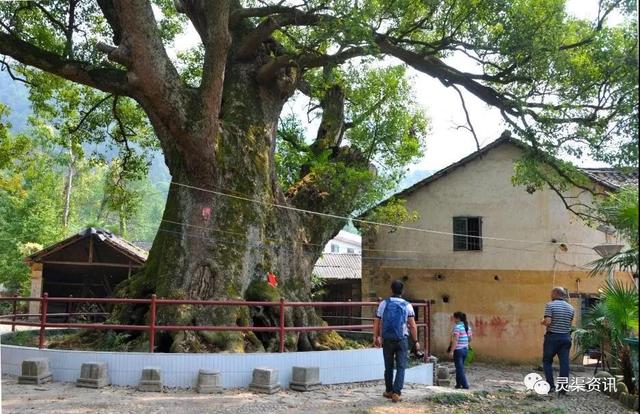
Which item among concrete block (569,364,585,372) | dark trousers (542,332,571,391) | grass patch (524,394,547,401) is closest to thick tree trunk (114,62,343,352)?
grass patch (524,394,547,401)

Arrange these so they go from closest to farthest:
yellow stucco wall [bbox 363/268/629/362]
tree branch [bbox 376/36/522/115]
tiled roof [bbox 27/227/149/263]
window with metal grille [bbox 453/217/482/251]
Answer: tree branch [bbox 376/36/522/115]
yellow stucco wall [bbox 363/268/629/362]
window with metal grille [bbox 453/217/482/251]
tiled roof [bbox 27/227/149/263]

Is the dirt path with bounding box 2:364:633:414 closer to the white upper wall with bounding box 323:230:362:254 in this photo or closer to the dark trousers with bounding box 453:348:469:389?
the dark trousers with bounding box 453:348:469:389

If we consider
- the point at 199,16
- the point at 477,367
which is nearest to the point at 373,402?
the point at 199,16

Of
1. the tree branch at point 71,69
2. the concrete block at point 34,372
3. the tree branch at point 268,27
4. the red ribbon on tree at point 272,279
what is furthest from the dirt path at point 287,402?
the tree branch at point 268,27

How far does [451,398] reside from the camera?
8.09m

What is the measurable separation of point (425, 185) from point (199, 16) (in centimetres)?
995

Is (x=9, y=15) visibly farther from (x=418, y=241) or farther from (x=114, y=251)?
(x=418, y=241)

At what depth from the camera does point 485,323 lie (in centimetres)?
1805

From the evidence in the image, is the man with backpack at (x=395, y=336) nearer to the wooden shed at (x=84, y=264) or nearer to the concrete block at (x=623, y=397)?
the concrete block at (x=623, y=397)

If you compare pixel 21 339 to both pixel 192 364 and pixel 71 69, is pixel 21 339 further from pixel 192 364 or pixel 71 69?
pixel 71 69

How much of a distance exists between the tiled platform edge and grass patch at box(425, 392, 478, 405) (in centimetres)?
149

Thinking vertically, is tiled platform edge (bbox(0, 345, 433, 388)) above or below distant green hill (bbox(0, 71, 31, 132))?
below

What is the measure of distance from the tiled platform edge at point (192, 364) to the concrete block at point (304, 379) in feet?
0.71

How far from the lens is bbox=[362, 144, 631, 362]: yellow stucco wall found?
1761 cm
